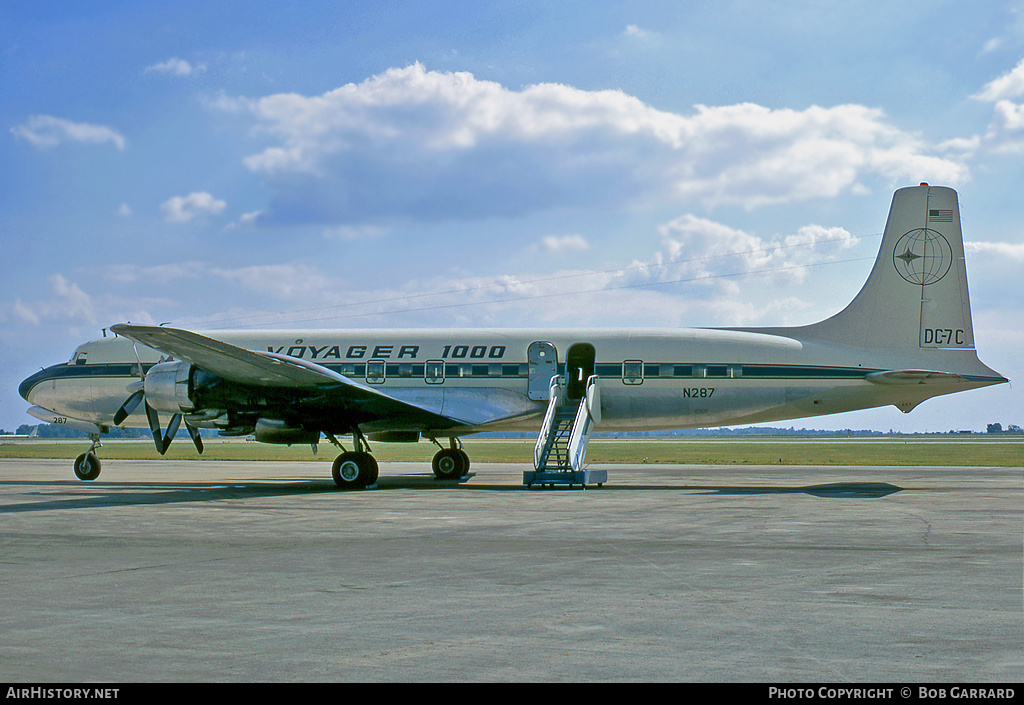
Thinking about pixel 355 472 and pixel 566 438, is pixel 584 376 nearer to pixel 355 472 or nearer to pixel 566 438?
pixel 566 438

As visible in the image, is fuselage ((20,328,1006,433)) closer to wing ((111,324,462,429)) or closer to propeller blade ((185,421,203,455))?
wing ((111,324,462,429))

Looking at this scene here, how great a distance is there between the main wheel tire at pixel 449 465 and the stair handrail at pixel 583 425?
448 centimetres

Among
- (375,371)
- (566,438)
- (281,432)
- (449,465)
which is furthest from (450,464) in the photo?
(281,432)

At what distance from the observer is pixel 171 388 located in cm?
2170

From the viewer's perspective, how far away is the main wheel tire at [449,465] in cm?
2733

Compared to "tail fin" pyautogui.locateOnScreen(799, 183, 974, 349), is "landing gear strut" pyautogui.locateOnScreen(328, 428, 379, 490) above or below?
below

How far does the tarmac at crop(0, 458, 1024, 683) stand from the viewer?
568cm

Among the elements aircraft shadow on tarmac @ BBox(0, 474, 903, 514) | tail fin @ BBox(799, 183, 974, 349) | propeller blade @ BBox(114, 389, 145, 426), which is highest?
tail fin @ BBox(799, 183, 974, 349)

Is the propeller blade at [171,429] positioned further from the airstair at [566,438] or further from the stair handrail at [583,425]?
the stair handrail at [583,425]

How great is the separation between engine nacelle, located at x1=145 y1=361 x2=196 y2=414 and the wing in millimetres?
430

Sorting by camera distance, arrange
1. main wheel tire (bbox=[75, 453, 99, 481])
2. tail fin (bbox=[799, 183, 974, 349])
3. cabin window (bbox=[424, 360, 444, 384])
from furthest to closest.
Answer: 1. main wheel tire (bbox=[75, 453, 99, 481])
2. cabin window (bbox=[424, 360, 444, 384])
3. tail fin (bbox=[799, 183, 974, 349])

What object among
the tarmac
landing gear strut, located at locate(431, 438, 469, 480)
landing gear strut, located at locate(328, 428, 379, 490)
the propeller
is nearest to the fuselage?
the propeller

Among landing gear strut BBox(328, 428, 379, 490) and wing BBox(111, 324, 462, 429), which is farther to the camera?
landing gear strut BBox(328, 428, 379, 490)

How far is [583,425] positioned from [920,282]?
9502 mm
